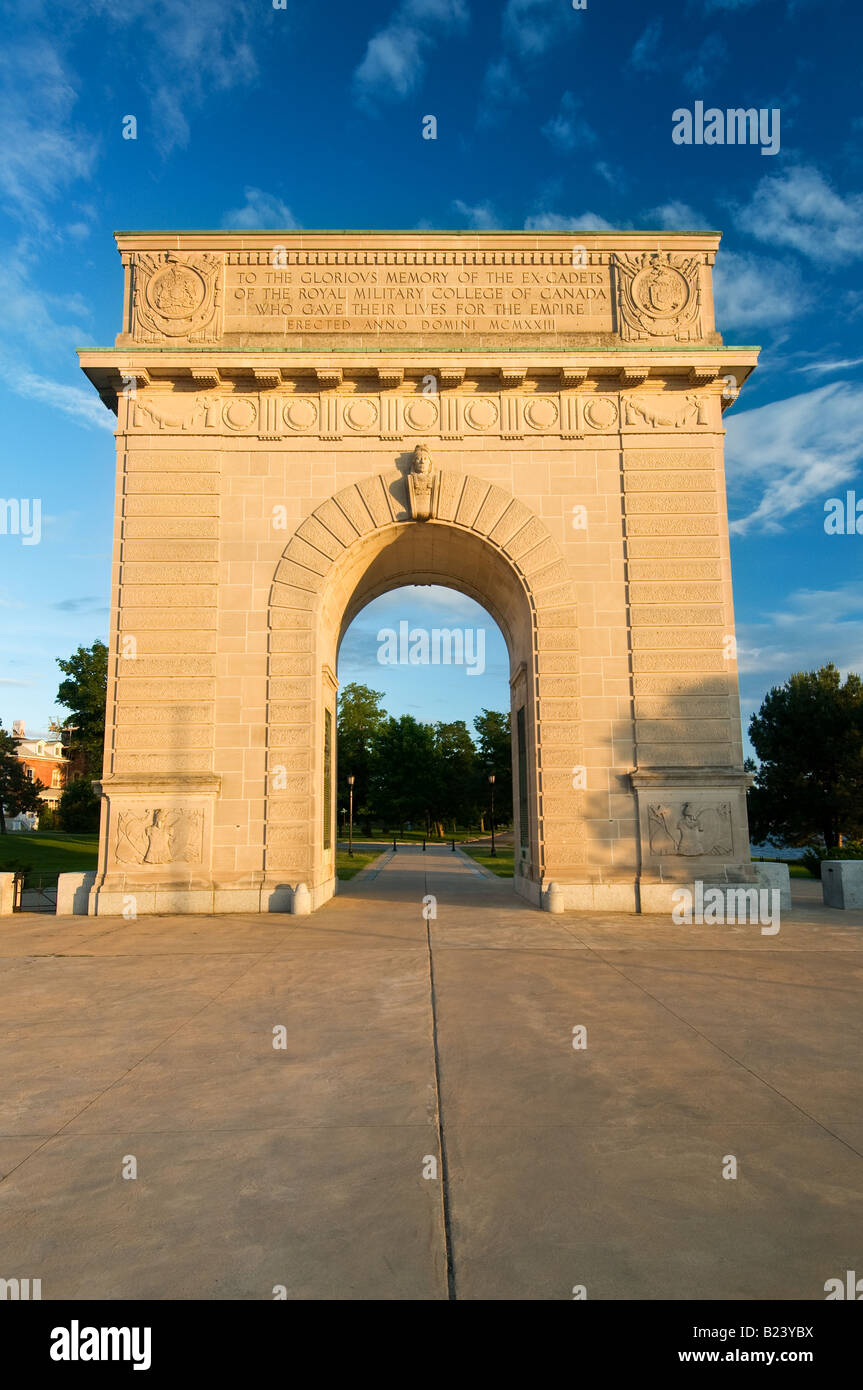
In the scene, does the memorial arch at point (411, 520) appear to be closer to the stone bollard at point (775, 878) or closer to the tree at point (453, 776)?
the stone bollard at point (775, 878)

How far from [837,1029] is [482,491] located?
13.5 meters

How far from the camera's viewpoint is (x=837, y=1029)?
25.0ft

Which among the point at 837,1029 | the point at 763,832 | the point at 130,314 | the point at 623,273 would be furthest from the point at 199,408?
the point at 763,832

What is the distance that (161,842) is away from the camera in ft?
55.2

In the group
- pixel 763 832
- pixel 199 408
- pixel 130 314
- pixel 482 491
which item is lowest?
pixel 763 832

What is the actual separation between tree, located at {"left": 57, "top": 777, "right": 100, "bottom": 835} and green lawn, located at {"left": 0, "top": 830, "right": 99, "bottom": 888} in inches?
240

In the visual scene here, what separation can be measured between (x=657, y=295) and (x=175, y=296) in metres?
11.4

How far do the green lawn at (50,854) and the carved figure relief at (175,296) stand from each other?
1618cm

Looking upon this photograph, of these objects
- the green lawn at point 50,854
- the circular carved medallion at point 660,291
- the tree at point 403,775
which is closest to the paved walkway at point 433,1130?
the circular carved medallion at point 660,291

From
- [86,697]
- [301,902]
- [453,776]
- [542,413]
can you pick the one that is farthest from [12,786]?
[542,413]

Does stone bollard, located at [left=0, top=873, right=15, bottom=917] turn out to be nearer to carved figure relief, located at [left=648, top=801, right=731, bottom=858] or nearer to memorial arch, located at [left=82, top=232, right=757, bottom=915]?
memorial arch, located at [left=82, top=232, right=757, bottom=915]

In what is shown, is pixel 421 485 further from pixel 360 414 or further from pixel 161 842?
pixel 161 842
